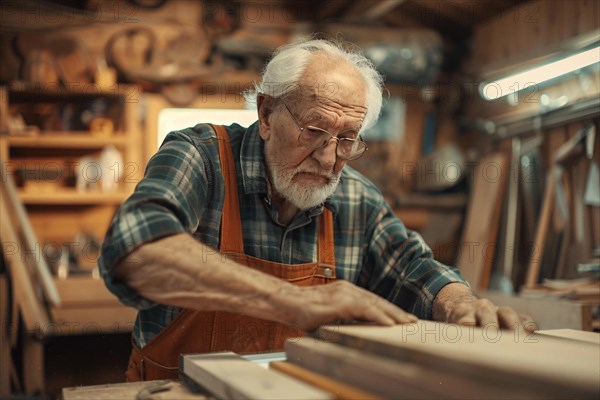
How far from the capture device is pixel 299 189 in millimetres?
2178

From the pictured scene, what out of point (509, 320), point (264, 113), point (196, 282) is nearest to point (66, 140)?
point (264, 113)

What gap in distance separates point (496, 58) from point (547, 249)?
1890 mm

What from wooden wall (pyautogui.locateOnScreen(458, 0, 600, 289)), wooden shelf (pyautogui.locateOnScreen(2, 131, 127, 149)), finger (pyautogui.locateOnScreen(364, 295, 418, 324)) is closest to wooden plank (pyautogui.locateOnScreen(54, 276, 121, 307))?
wooden shelf (pyautogui.locateOnScreen(2, 131, 127, 149))

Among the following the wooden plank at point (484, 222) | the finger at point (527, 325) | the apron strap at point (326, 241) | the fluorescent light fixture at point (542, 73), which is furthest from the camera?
the wooden plank at point (484, 222)

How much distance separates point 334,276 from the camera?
2.27m

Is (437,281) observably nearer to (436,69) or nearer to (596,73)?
(596,73)

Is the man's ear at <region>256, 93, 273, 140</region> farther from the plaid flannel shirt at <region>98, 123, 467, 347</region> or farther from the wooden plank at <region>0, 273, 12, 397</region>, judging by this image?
the wooden plank at <region>0, 273, 12, 397</region>

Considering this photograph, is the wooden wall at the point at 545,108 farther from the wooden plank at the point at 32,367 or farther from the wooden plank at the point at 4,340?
the wooden plank at the point at 4,340

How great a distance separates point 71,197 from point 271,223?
3.01 m

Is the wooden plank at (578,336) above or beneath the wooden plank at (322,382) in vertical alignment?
above

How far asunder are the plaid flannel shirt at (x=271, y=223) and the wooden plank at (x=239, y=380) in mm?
379

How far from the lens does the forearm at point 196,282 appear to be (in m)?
1.54

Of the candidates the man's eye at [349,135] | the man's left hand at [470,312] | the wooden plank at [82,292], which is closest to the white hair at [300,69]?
the man's eye at [349,135]

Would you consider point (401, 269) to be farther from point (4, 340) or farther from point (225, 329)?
point (4, 340)
